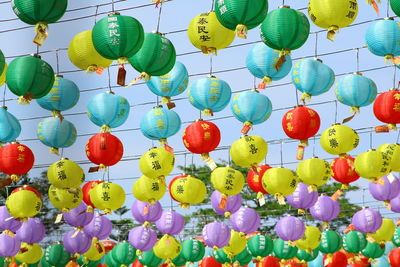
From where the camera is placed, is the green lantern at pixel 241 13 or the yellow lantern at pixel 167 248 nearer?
the green lantern at pixel 241 13

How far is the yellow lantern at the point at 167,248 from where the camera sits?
10.9 metres

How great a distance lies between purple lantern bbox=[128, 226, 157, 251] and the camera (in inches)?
438

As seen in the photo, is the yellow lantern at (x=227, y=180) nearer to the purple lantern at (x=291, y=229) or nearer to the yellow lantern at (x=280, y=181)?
the yellow lantern at (x=280, y=181)

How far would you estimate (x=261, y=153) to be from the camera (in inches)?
332

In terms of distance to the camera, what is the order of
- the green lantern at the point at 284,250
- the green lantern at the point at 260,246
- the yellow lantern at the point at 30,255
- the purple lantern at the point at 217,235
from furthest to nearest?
the green lantern at the point at 284,250, the green lantern at the point at 260,246, the yellow lantern at the point at 30,255, the purple lantern at the point at 217,235

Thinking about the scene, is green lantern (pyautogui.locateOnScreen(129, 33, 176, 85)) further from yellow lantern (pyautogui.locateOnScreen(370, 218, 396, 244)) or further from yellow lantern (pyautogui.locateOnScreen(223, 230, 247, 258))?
yellow lantern (pyautogui.locateOnScreen(370, 218, 396, 244))

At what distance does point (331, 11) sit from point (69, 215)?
211 inches

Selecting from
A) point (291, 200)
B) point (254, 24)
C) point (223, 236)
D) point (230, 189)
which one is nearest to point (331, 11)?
point (254, 24)

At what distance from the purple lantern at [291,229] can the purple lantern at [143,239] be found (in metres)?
1.79

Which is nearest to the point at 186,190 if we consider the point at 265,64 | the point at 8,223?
the point at 265,64

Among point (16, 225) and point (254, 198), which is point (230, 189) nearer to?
point (16, 225)

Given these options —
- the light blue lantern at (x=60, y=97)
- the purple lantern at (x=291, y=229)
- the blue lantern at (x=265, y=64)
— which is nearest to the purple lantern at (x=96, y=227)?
the purple lantern at (x=291, y=229)

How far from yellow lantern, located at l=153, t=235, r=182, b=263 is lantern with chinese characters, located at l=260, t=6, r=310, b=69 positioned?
16.5 feet

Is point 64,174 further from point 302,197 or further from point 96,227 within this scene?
point 302,197
